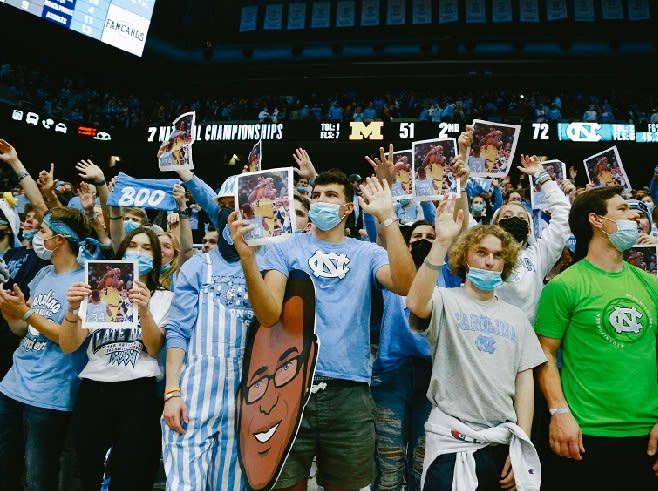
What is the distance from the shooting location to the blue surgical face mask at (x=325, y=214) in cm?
249

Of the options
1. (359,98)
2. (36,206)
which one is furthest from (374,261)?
(359,98)

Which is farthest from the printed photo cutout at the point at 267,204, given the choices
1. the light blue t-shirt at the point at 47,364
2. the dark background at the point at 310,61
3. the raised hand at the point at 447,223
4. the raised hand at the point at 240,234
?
the dark background at the point at 310,61

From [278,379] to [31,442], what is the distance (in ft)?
4.93

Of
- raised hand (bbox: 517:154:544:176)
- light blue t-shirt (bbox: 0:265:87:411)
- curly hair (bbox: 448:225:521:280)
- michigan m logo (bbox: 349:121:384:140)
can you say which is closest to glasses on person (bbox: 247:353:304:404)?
curly hair (bbox: 448:225:521:280)

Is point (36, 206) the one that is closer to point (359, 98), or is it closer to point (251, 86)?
point (359, 98)

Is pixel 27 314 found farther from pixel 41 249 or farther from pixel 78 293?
pixel 41 249

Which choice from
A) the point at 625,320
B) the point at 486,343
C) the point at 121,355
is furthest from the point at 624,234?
the point at 121,355

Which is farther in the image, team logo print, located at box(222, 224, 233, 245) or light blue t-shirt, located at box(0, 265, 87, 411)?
light blue t-shirt, located at box(0, 265, 87, 411)

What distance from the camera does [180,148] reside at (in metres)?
3.83

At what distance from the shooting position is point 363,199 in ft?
7.94

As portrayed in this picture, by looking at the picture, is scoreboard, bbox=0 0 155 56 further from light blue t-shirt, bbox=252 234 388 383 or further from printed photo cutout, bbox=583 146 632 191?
light blue t-shirt, bbox=252 234 388 383

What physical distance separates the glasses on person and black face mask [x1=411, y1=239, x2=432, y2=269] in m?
1.21

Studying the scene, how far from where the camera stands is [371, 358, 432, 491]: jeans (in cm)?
269

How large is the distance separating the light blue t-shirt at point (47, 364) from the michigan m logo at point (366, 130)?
13843 mm
